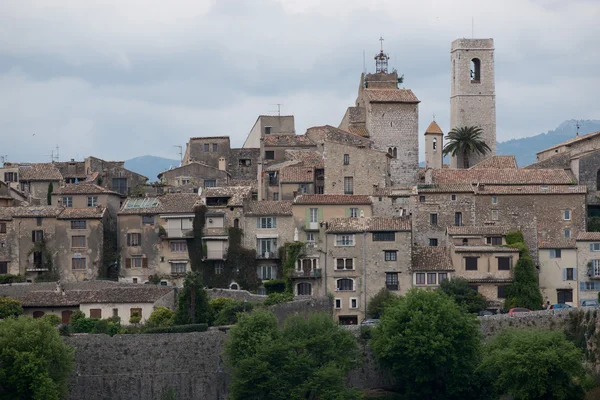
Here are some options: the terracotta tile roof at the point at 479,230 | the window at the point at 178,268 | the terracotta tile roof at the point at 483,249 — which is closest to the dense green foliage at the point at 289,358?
the terracotta tile roof at the point at 483,249

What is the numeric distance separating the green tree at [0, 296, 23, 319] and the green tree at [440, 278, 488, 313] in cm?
2434

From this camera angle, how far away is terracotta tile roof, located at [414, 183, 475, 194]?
92062mm

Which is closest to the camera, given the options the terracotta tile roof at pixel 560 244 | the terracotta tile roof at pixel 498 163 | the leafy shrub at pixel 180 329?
the leafy shrub at pixel 180 329

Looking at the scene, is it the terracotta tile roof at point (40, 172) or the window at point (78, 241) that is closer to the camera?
the window at point (78, 241)

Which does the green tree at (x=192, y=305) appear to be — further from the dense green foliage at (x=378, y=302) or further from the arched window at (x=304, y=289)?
the dense green foliage at (x=378, y=302)

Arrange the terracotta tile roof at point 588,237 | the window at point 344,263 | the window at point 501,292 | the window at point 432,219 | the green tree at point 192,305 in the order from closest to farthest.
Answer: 1. the green tree at point 192,305
2. the window at point 501,292
3. the window at point 344,263
4. the terracotta tile roof at point 588,237
5. the window at point 432,219

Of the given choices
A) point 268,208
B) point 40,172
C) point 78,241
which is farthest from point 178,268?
point 40,172

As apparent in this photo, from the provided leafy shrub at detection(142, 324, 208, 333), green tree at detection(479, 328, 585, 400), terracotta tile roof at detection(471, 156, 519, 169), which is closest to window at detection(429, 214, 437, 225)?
terracotta tile roof at detection(471, 156, 519, 169)

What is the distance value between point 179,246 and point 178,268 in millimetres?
1389

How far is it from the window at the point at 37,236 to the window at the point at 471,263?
87.1ft

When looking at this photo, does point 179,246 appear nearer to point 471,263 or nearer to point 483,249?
point 471,263

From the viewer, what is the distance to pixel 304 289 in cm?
8881

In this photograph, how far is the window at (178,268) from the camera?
300 feet

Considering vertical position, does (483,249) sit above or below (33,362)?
above
